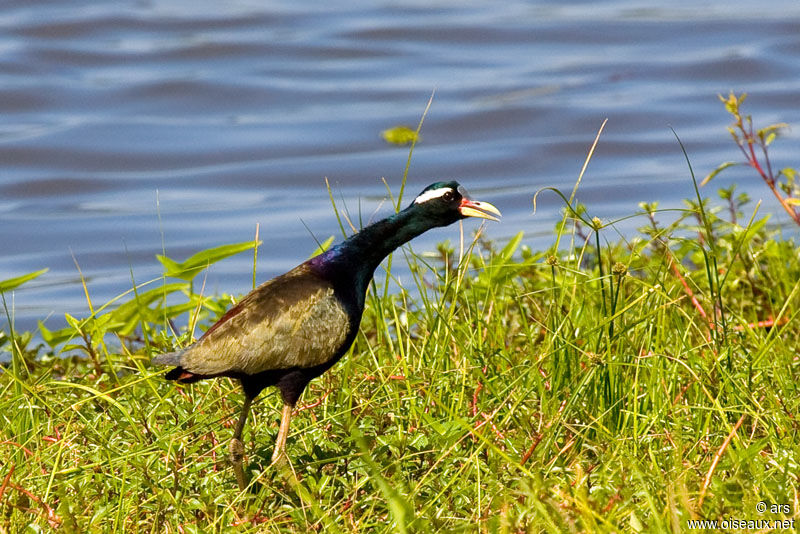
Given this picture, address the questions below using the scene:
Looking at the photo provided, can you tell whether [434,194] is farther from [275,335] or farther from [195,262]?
[195,262]

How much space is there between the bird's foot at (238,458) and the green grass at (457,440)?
0.05 meters

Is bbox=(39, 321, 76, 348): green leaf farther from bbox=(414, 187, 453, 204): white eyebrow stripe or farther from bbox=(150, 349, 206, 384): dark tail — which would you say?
bbox=(414, 187, 453, 204): white eyebrow stripe

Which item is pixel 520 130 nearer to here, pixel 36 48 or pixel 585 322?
pixel 36 48

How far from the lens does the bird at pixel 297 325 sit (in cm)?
397

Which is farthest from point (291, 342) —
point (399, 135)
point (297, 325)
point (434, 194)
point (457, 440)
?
point (399, 135)

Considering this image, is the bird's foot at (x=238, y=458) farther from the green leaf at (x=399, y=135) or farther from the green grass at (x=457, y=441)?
the green leaf at (x=399, y=135)

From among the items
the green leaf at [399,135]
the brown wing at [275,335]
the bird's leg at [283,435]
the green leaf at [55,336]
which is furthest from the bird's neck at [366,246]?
the green leaf at [399,135]

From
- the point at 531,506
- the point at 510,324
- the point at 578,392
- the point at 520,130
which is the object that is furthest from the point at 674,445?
the point at 520,130

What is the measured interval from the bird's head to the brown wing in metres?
0.44

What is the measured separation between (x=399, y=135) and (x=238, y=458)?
7.58 meters

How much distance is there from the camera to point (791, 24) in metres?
13.9

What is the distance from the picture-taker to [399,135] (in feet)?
37.1

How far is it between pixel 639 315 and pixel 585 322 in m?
0.23

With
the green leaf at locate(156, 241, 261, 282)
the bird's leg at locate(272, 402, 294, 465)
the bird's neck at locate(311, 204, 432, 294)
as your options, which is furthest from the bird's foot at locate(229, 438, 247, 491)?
the green leaf at locate(156, 241, 261, 282)
